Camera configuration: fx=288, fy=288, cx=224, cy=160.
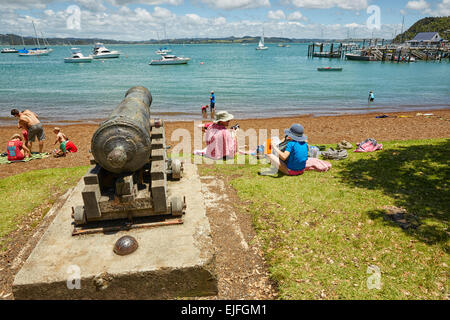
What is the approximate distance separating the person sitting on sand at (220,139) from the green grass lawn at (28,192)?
4129 mm

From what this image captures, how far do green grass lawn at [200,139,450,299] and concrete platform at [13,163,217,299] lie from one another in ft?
4.03

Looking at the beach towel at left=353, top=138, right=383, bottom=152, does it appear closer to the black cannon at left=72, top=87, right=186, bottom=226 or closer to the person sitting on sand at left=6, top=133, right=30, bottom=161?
the black cannon at left=72, top=87, right=186, bottom=226

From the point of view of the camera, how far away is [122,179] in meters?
4.74

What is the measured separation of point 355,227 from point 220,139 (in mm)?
5200

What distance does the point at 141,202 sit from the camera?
4.95m

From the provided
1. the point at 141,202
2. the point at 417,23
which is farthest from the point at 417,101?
the point at 417,23

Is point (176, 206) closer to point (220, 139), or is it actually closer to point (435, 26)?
point (220, 139)

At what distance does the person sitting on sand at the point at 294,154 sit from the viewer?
7.41 metres

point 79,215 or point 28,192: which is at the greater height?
point 79,215

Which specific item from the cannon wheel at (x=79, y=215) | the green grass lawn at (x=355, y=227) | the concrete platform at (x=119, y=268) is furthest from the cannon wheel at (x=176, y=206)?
the green grass lawn at (x=355, y=227)

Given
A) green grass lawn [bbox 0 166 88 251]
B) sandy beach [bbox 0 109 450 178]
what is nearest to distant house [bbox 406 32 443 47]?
sandy beach [bbox 0 109 450 178]

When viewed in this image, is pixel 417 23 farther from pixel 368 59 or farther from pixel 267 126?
pixel 267 126

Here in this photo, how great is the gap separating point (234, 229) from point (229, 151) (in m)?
4.46

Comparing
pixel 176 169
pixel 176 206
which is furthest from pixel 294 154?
pixel 176 206
